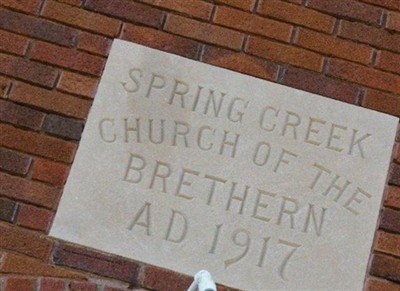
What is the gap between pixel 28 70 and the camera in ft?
7.38

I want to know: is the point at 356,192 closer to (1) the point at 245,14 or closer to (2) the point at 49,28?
(1) the point at 245,14

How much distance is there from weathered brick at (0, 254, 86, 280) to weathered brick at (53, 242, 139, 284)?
2cm

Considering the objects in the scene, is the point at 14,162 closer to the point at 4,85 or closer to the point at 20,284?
the point at 4,85

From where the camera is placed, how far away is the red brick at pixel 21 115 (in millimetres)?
2191

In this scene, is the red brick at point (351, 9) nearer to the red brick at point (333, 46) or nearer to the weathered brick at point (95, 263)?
the red brick at point (333, 46)

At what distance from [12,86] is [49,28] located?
8.9 inches

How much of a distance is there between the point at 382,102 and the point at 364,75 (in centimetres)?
11

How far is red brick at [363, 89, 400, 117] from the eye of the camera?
2312 mm

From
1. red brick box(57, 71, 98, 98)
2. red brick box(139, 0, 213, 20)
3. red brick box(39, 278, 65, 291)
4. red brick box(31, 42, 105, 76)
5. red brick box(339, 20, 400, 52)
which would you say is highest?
red brick box(339, 20, 400, 52)

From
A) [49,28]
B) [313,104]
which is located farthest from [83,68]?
[313,104]

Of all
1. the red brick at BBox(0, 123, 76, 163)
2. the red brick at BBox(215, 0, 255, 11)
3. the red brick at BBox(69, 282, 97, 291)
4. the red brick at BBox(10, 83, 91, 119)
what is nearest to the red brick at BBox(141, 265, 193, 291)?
the red brick at BBox(69, 282, 97, 291)

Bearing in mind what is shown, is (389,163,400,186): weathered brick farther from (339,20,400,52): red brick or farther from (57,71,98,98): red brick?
(57,71,98,98): red brick

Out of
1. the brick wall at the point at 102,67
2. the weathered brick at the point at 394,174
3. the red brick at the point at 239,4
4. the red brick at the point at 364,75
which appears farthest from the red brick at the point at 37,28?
the weathered brick at the point at 394,174

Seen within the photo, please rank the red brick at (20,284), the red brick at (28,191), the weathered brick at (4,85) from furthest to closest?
the weathered brick at (4,85), the red brick at (28,191), the red brick at (20,284)
